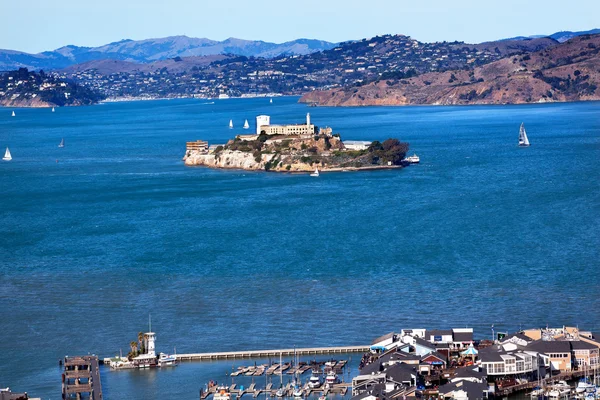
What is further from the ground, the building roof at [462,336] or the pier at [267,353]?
the building roof at [462,336]

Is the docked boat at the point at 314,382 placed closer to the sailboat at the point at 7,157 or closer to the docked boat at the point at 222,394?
the docked boat at the point at 222,394

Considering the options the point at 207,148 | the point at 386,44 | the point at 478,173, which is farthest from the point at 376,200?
the point at 386,44

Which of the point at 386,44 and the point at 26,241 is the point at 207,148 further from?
the point at 386,44

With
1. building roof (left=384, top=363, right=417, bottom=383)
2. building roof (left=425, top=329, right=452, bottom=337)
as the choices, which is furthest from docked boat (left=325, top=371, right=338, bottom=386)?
building roof (left=425, top=329, right=452, bottom=337)

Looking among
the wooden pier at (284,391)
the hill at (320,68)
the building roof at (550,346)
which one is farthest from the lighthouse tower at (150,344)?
the hill at (320,68)

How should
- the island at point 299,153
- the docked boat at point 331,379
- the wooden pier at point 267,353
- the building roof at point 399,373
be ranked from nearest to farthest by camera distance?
the building roof at point 399,373 → the docked boat at point 331,379 → the wooden pier at point 267,353 → the island at point 299,153

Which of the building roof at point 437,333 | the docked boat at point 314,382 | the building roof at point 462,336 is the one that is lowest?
the docked boat at point 314,382

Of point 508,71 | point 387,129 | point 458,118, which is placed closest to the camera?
point 387,129

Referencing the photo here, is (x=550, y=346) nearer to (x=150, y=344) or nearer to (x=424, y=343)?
(x=424, y=343)
